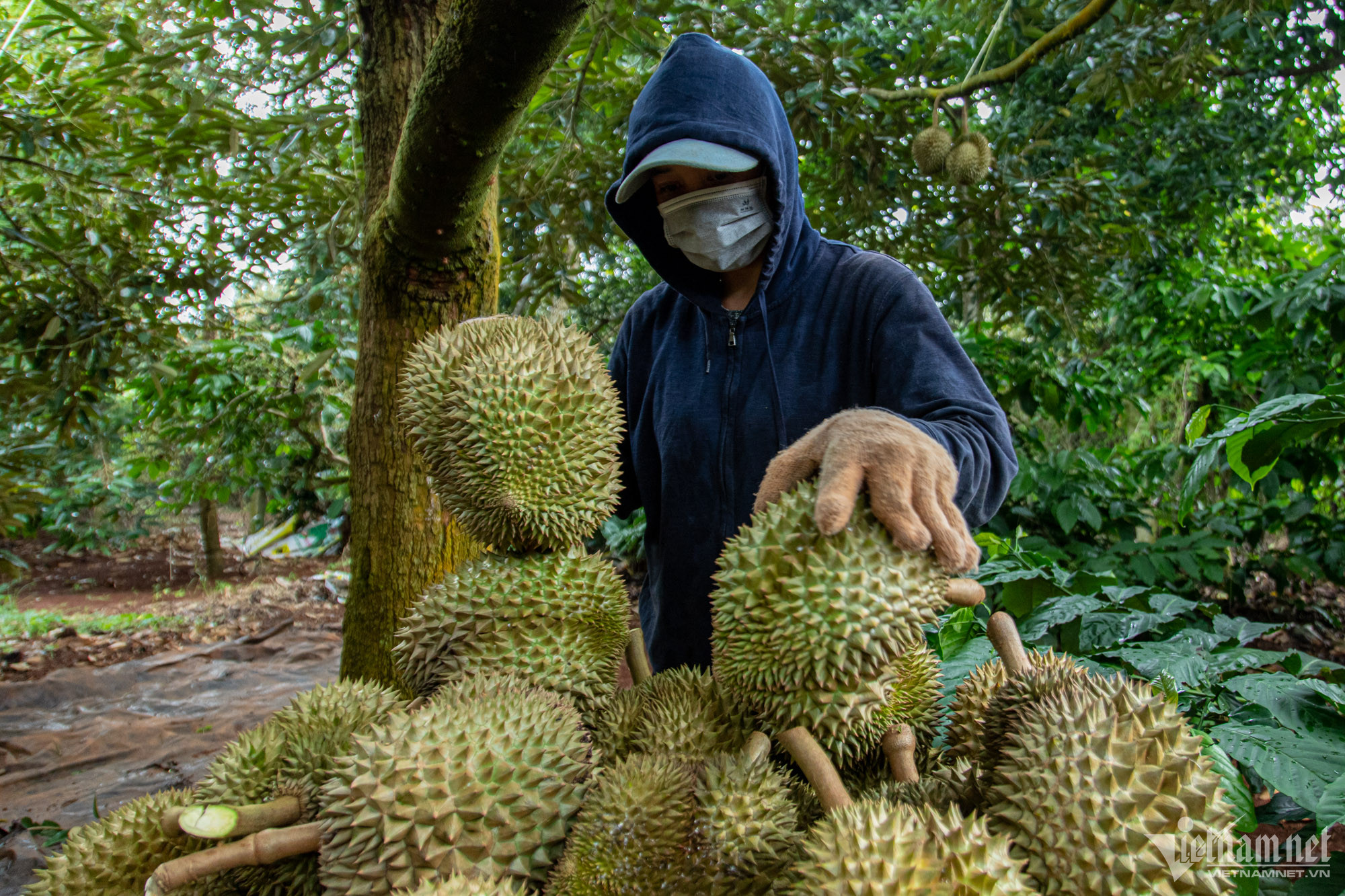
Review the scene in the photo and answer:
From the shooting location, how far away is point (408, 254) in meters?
2.10

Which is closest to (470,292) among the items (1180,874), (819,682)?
(819,682)

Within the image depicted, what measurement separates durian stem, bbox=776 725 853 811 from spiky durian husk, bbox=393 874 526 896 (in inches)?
14.8

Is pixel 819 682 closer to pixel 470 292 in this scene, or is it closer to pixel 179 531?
pixel 470 292

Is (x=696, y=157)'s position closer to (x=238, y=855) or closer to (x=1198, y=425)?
(x=238, y=855)

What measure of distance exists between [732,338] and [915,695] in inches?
→ 41.7

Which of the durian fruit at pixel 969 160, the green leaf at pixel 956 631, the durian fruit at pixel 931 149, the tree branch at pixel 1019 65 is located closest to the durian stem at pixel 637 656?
the green leaf at pixel 956 631

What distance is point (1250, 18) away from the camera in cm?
369

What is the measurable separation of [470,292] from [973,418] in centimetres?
151

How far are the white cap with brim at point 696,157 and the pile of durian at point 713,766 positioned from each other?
665 mm

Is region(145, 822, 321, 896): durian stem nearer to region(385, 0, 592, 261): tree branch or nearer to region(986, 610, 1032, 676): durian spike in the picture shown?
region(986, 610, 1032, 676): durian spike

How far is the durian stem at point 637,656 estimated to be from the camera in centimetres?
140

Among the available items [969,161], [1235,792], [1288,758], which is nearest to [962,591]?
[1235,792]

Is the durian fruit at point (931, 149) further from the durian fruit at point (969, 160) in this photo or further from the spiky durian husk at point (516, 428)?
the spiky durian husk at point (516, 428)

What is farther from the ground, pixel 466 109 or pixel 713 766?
pixel 466 109
